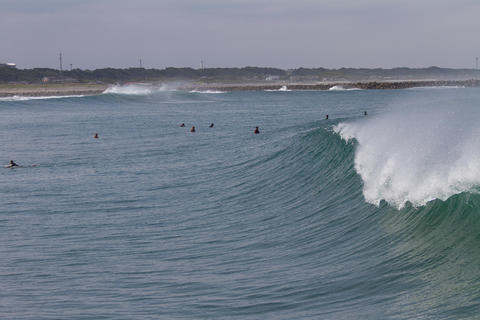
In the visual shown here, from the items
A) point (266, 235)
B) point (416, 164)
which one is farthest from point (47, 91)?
point (416, 164)

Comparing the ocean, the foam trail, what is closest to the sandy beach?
the ocean

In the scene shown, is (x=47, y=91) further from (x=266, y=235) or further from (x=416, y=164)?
(x=416, y=164)

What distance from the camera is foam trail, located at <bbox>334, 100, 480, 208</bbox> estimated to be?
12586mm

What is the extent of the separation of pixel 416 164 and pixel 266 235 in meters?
3.26

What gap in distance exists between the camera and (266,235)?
15.2 meters

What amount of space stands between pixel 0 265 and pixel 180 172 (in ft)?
43.8

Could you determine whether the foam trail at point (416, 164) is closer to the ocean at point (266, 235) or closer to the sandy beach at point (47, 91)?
the ocean at point (266, 235)

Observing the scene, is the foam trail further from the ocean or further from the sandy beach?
the sandy beach

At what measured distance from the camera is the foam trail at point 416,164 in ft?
41.3

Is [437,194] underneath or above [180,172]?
above

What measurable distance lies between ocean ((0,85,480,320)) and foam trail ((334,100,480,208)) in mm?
41

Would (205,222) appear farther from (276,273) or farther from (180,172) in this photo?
(180,172)

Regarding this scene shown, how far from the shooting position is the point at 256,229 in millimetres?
15938

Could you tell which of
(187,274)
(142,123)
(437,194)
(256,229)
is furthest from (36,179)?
(142,123)
